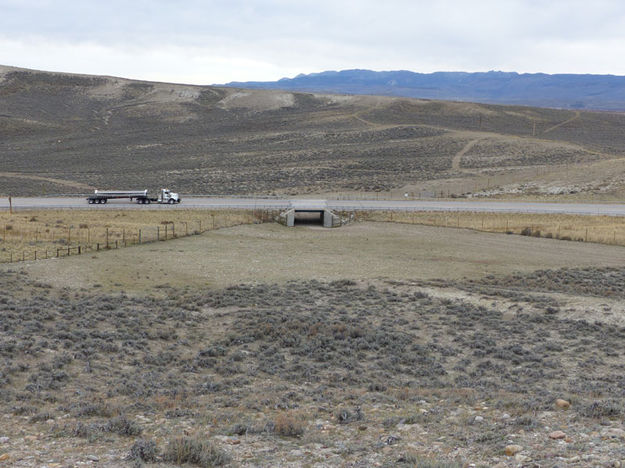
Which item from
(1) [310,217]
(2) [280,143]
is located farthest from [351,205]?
(2) [280,143]

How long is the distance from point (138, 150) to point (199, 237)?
67849 millimetres

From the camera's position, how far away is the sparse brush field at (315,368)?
1055 cm

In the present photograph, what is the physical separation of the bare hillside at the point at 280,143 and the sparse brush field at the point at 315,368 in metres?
49.0

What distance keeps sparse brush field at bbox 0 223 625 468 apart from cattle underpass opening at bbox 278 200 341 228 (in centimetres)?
1600

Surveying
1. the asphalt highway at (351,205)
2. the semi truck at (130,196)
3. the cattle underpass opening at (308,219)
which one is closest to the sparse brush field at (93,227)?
the cattle underpass opening at (308,219)

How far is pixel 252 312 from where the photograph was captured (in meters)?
23.0

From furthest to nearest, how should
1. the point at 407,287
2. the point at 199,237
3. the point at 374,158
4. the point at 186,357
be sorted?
the point at 374,158 → the point at 199,237 → the point at 407,287 → the point at 186,357

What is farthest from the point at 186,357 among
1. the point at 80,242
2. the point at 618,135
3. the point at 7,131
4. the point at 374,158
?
the point at 618,135

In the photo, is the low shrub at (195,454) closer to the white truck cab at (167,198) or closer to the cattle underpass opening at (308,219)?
the cattle underpass opening at (308,219)

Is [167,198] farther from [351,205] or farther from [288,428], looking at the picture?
[288,428]

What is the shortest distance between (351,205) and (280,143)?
51.9m

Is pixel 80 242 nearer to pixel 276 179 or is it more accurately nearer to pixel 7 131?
pixel 276 179

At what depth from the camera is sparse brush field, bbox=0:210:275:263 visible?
3506 centimetres

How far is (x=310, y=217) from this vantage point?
56000mm
